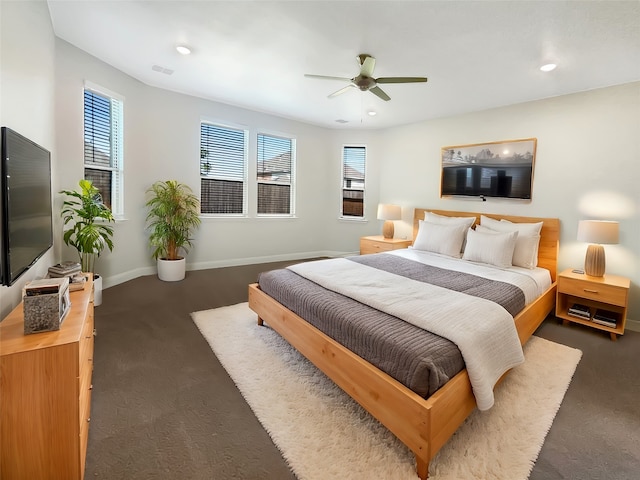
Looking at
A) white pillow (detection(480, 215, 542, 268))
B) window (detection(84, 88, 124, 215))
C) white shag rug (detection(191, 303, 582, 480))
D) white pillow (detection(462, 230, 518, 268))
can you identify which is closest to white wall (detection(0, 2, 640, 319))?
window (detection(84, 88, 124, 215))

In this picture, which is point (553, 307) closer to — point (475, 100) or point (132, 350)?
point (475, 100)

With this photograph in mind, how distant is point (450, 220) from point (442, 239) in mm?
424

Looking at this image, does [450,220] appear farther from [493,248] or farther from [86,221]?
[86,221]

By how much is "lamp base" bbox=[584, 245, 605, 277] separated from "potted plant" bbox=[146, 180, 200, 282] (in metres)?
4.94

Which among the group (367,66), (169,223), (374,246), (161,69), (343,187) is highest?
(161,69)

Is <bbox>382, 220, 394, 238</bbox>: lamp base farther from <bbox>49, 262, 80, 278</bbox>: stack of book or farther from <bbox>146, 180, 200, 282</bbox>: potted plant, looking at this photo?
<bbox>49, 262, 80, 278</bbox>: stack of book

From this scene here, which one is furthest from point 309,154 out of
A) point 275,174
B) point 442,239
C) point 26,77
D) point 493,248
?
point 26,77

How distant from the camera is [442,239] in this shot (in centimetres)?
405

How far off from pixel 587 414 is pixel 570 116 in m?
3.27

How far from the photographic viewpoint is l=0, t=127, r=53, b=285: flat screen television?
4.63 feet

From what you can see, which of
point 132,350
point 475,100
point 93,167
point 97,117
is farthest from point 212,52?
point 475,100

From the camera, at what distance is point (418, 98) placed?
398cm

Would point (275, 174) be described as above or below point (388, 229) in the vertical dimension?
above

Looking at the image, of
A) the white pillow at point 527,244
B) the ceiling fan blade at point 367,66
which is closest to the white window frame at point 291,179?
the ceiling fan blade at point 367,66
